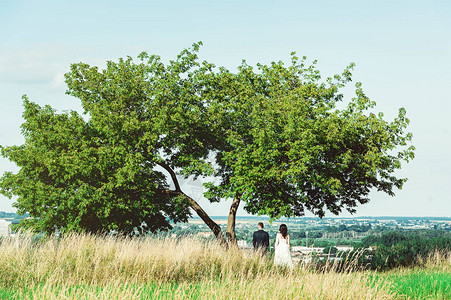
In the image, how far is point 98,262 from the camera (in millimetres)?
12453

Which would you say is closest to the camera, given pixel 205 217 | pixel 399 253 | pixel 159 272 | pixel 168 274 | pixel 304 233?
pixel 168 274

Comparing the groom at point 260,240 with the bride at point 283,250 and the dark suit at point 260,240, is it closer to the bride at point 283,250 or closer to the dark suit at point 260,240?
the dark suit at point 260,240

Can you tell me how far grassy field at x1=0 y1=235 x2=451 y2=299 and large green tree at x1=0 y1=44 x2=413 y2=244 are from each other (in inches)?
281

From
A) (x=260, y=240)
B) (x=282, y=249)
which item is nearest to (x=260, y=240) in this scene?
(x=260, y=240)

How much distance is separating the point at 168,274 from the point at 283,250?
3920 mm

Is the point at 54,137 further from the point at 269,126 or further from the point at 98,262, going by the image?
the point at 98,262

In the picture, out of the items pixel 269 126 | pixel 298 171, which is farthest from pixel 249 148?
pixel 298 171

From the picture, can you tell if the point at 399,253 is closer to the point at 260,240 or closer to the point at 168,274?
the point at 260,240

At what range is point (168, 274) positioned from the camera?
12.5 meters

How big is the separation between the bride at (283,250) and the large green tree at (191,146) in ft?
17.2

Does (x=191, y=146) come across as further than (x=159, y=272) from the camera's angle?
Yes

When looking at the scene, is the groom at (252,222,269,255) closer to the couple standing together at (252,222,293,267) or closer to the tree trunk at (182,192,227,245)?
the couple standing together at (252,222,293,267)

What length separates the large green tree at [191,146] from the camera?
21.2 meters

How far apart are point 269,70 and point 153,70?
6.30 metres
